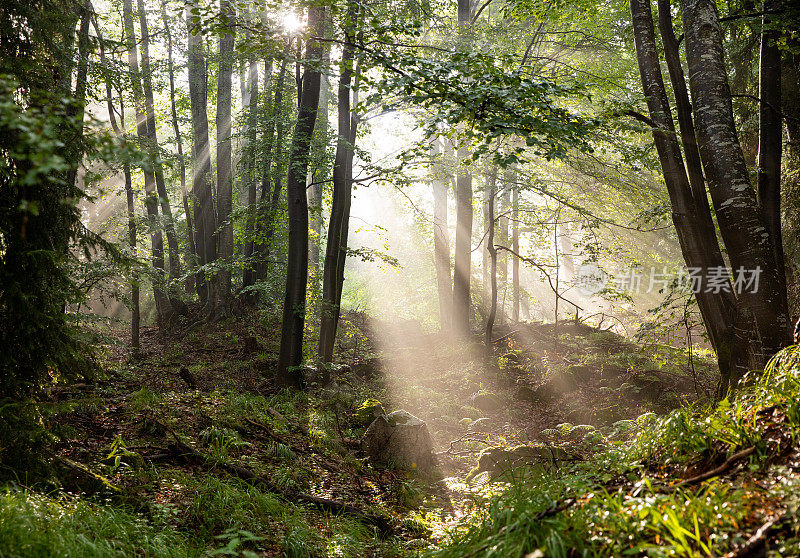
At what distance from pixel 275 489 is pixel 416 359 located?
9265mm

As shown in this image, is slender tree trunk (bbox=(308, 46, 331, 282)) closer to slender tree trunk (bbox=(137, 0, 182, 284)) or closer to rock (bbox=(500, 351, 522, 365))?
slender tree trunk (bbox=(137, 0, 182, 284))

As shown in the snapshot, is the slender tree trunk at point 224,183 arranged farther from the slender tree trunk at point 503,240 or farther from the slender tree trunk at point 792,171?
the slender tree trunk at point 792,171

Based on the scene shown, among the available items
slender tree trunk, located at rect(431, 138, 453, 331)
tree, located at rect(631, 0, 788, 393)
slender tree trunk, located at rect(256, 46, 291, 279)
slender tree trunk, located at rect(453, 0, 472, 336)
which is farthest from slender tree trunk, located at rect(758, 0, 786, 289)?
slender tree trunk, located at rect(431, 138, 453, 331)

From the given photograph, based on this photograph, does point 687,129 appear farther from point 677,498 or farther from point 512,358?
point 512,358

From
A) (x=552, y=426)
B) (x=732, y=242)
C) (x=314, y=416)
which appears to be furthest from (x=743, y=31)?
(x=314, y=416)

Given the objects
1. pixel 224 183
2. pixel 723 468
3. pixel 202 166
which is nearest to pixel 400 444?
pixel 723 468

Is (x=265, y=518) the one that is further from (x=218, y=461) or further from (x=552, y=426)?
(x=552, y=426)

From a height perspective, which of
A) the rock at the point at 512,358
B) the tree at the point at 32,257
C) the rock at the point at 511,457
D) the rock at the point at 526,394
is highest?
the tree at the point at 32,257

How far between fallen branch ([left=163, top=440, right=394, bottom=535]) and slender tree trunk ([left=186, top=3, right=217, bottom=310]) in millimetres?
9422

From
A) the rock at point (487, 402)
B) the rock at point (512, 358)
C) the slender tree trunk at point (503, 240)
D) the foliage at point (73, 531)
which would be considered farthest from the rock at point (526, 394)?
the foliage at point (73, 531)

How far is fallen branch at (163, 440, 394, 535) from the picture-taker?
4574 mm

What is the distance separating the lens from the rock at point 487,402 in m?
9.91

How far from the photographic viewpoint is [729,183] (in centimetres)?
515

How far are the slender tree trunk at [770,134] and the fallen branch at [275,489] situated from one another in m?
5.33
